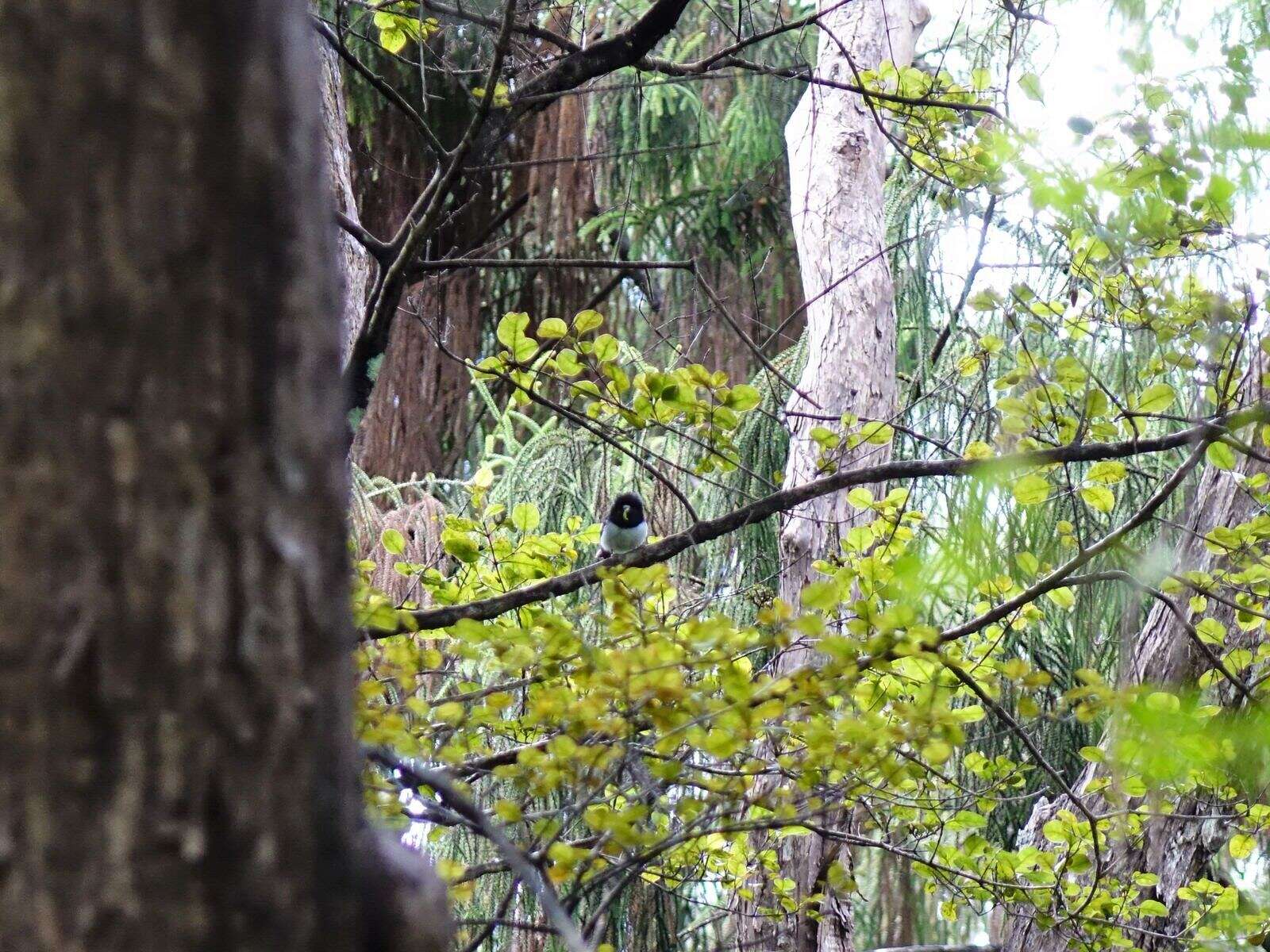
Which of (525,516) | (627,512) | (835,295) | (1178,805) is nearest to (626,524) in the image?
(627,512)

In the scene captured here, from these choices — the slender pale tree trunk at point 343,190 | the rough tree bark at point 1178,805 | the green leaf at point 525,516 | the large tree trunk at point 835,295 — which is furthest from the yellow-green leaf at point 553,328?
the rough tree bark at point 1178,805

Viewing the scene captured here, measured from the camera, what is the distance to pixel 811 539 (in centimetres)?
451

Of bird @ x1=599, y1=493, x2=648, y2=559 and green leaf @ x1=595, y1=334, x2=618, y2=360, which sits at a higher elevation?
green leaf @ x1=595, y1=334, x2=618, y2=360

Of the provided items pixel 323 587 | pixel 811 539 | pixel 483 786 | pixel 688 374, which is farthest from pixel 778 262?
pixel 323 587

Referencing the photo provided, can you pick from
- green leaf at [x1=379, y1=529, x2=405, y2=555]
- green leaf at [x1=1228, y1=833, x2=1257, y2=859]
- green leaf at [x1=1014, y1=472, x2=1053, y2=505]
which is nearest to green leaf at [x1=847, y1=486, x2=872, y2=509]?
green leaf at [x1=1014, y1=472, x2=1053, y2=505]

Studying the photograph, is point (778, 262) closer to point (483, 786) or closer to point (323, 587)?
point (483, 786)

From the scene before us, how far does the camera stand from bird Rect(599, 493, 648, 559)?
4.61 meters

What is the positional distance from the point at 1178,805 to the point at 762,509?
2.13 meters

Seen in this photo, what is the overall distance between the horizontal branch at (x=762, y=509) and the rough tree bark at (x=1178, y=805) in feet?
4.89

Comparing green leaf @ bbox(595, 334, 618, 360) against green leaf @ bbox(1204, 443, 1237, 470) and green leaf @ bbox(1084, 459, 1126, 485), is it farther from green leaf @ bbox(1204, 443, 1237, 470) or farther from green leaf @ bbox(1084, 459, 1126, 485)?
green leaf @ bbox(1204, 443, 1237, 470)

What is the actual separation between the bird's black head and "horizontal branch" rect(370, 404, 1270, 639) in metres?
1.80

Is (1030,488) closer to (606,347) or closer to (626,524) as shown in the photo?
(606,347)

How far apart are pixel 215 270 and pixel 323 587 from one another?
218 mm

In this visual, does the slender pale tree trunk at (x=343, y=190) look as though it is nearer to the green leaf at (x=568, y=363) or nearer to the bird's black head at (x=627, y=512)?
the green leaf at (x=568, y=363)
